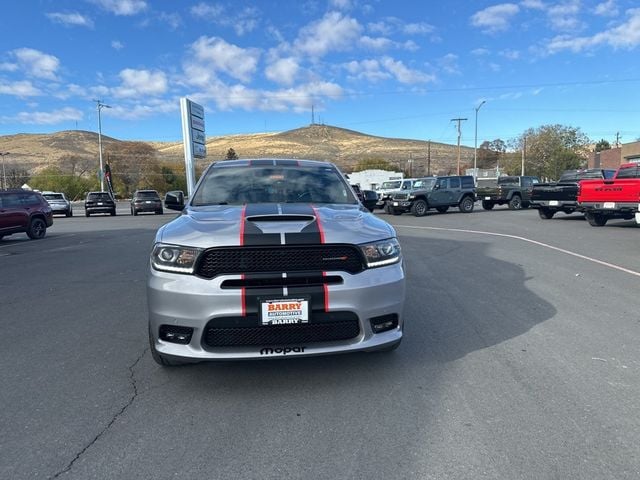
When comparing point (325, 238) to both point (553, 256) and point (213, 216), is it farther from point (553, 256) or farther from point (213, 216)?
point (553, 256)

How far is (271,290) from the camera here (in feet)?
11.2

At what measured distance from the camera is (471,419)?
3.25 metres

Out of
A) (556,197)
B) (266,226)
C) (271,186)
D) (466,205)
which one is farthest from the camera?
(466,205)

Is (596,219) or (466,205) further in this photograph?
(466,205)

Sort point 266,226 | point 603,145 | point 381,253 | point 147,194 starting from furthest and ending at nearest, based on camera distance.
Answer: point 603,145
point 147,194
point 381,253
point 266,226

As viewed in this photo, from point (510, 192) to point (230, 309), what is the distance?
2803 cm

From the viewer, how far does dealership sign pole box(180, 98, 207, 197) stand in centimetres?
3036

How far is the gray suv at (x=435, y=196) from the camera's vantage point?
25.0 metres

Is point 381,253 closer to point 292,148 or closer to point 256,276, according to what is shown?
point 256,276

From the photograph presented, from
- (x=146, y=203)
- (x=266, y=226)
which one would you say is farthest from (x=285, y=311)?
(x=146, y=203)

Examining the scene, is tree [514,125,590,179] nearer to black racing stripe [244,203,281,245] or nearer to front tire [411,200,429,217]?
front tire [411,200,429,217]

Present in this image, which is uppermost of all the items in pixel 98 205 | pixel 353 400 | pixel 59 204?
pixel 59 204

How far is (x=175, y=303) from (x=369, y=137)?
17300 cm

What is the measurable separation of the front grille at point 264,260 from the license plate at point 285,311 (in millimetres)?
233
